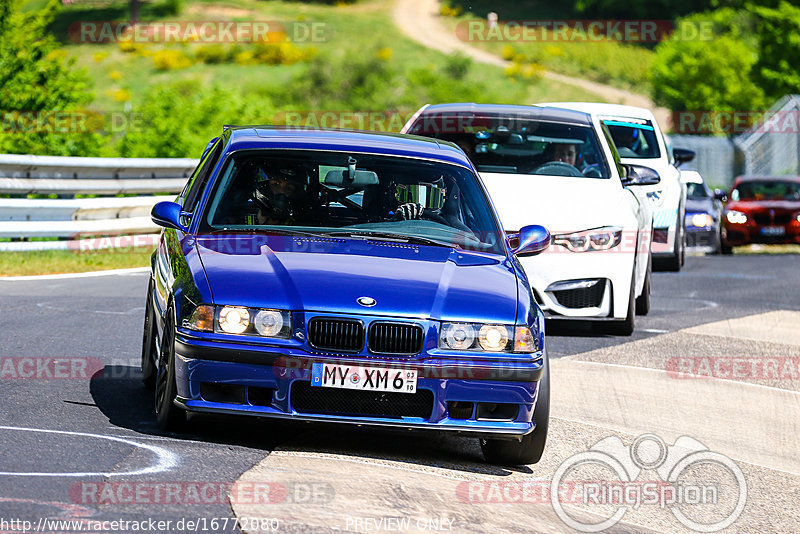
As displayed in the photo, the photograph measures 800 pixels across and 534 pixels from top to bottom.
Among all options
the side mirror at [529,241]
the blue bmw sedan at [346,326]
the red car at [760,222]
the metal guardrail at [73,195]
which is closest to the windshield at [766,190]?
the red car at [760,222]

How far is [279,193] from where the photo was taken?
295 inches

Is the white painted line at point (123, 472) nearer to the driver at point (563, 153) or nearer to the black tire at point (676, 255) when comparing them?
the driver at point (563, 153)

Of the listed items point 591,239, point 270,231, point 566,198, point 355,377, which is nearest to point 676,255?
point 566,198

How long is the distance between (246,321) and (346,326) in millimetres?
449

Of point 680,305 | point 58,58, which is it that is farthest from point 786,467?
point 58,58

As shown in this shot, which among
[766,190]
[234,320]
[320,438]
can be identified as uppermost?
[234,320]

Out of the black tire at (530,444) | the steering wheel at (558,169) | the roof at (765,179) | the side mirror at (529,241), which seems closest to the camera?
the black tire at (530,444)

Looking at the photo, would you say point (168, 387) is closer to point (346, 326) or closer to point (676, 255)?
point (346, 326)

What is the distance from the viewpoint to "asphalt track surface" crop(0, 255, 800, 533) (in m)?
5.36

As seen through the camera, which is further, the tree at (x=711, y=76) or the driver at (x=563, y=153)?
the tree at (x=711, y=76)

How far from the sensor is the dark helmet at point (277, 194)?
742 centimetres

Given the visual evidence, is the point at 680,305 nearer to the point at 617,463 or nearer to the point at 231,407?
the point at 617,463

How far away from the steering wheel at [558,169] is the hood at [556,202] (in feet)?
0.63

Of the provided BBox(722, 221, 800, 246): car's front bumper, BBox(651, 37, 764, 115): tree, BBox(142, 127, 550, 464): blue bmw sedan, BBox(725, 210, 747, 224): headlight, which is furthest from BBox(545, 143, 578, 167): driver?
BBox(651, 37, 764, 115): tree
